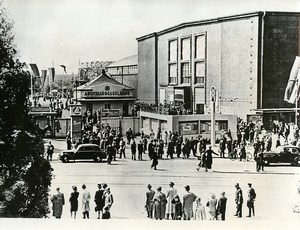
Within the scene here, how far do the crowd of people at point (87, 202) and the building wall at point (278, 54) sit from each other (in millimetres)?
1437

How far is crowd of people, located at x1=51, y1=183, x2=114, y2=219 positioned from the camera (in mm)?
3764

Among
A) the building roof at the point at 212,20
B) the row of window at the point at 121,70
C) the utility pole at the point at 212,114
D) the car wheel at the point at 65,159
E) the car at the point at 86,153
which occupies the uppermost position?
the building roof at the point at 212,20

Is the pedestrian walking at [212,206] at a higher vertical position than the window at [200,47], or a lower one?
lower

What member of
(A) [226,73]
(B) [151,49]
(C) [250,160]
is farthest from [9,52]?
(C) [250,160]

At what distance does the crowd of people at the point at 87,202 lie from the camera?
3.76m

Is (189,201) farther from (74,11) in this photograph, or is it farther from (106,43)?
(74,11)

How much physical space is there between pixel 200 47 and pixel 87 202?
152cm

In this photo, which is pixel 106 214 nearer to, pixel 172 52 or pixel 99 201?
pixel 99 201

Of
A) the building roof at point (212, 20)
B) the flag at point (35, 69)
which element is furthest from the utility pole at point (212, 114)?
the flag at point (35, 69)

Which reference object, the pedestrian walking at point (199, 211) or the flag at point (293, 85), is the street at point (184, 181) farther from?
the flag at point (293, 85)

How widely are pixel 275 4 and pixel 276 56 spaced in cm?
39

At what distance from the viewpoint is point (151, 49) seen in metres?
3.87

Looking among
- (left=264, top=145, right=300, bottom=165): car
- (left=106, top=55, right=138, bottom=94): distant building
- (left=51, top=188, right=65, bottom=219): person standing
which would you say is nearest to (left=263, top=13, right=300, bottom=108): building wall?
(left=264, top=145, right=300, bottom=165): car

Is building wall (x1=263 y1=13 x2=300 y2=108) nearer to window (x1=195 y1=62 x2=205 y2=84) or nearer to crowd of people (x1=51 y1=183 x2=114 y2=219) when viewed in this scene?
window (x1=195 y1=62 x2=205 y2=84)
